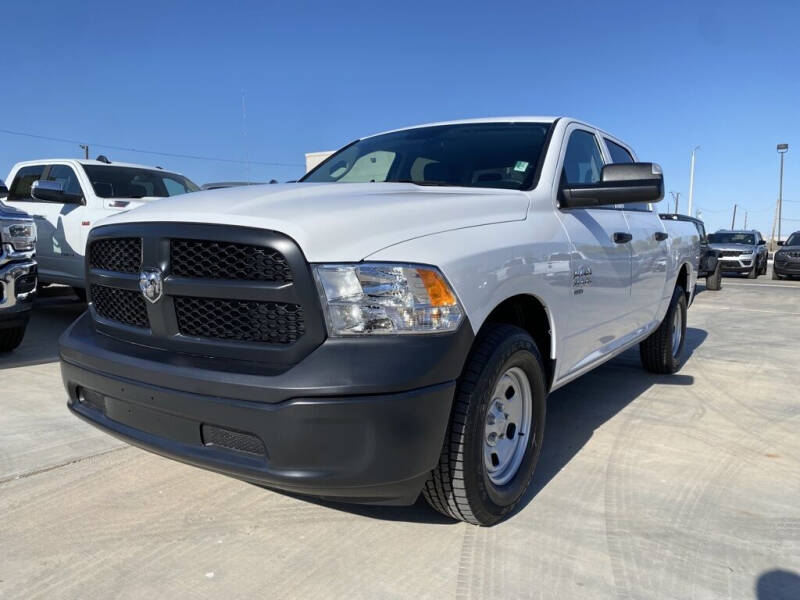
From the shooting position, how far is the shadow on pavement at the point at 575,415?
2.70 metres

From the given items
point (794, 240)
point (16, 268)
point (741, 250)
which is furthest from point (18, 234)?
point (794, 240)

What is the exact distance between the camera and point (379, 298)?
6.46 ft

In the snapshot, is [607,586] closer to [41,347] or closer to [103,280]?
[103,280]

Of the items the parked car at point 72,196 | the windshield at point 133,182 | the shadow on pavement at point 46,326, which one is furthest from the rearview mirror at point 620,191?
the windshield at point 133,182

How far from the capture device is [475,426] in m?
2.22

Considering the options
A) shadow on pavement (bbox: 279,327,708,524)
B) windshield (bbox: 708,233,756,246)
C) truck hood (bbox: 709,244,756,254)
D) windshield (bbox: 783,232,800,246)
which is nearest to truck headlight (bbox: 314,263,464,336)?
shadow on pavement (bbox: 279,327,708,524)

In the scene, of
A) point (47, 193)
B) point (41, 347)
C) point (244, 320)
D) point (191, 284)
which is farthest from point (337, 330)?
point (47, 193)

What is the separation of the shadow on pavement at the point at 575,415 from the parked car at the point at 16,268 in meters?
3.43

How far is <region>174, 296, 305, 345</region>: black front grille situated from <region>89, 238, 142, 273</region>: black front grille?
1.07 feet

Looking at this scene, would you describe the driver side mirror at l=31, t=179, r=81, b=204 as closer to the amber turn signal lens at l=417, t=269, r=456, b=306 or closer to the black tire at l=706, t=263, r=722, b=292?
the amber turn signal lens at l=417, t=269, r=456, b=306

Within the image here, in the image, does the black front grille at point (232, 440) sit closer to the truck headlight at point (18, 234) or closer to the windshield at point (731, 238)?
the truck headlight at point (18, 234)

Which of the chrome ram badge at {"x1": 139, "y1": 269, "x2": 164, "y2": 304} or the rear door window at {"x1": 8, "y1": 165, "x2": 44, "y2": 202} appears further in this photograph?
the rear door window at {"x1": 8, "y1": 165, "x2": 44, "y2": 202}

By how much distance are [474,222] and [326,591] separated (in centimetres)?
143

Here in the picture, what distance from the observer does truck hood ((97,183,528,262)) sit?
1.99 metres
